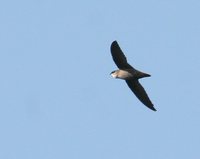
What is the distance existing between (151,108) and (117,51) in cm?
394

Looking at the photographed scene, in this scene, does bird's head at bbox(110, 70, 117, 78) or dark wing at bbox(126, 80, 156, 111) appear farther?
dark wing at bbox(126, 80, 156, 111)

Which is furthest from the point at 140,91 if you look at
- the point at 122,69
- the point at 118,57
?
the point at 118,57

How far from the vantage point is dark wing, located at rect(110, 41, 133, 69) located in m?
69.9

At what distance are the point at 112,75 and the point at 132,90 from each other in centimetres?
191

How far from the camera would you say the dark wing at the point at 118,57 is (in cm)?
6994

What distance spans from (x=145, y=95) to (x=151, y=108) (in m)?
0.82

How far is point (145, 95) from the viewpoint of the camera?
71.8m

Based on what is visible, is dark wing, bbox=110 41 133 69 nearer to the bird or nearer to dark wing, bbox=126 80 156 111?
the bird

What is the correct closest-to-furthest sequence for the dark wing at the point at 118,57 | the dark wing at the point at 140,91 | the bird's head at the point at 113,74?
1. the dark wing at the point at 118,57
2. the bird's head at the point at 113,74
3. the dark wing at the point at 140,91

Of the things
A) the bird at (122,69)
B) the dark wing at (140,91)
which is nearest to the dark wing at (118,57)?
the bird at (122,69)

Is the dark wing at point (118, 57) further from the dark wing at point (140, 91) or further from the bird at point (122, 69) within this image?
the dark wing at point (140, 91)

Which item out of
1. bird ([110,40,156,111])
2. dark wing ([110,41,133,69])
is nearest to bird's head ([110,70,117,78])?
bird ([110,40,156,111])

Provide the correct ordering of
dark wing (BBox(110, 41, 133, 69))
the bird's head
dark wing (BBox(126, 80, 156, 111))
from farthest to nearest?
dark wing (BBox(126, 80, 156, 111))
the bird's head
dark wing (BBox(110, 41, 133, 69))

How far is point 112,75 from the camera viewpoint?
7069cm
